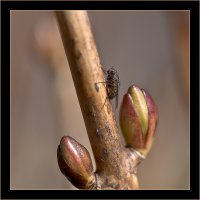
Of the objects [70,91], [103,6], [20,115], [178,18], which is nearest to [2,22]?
[103,6]

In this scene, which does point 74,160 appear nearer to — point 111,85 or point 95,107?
point 95,107

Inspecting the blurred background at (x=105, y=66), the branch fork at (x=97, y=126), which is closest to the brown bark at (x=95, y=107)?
the branch fork at (x=97, y=126)

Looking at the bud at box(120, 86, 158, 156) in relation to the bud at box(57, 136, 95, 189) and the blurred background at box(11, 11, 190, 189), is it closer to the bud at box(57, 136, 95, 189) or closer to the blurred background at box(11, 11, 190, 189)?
the bud at box(57, 136, 95, 189)

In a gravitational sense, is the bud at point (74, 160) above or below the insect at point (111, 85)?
below

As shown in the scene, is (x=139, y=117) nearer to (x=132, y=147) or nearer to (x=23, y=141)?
(x=132, y=147)

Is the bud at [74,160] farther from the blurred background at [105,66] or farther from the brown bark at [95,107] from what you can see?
the blurred background at [105,66]

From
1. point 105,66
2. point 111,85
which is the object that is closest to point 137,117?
point 111,85

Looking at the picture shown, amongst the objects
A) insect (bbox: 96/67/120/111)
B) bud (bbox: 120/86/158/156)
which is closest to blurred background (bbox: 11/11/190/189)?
insect (bbox: 96/67/120/111)
